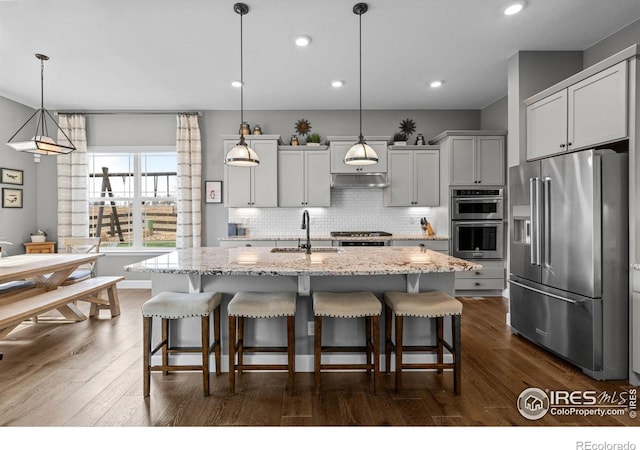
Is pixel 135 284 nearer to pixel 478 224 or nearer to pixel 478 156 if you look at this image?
pixel 478 224

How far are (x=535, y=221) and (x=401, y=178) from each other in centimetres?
245

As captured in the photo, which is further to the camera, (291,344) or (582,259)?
(582,259)

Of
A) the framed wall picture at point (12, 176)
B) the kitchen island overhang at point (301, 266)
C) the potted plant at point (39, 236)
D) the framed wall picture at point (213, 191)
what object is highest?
the framed wall picture at point (12, 176)

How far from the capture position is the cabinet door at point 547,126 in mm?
3033

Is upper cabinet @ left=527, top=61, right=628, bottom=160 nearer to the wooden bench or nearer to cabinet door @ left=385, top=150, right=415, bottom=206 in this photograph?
cabinet door @ left=385, top=150, right=415, bottom=206

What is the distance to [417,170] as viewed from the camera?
5301 mm

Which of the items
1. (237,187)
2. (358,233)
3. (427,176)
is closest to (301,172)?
(237,187)

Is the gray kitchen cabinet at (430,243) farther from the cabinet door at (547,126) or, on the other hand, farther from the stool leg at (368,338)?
the stool leg at (368,338)

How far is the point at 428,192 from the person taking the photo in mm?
5316

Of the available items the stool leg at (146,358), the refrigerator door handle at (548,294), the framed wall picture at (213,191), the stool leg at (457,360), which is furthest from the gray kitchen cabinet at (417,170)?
the stool leg at (146,358)

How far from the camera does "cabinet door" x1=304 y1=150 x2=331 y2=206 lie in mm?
5301

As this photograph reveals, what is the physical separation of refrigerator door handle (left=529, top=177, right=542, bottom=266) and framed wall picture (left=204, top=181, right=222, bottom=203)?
433 centimetres

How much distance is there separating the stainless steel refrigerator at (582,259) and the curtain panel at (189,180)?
14.7 ft

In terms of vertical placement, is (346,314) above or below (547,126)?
below
